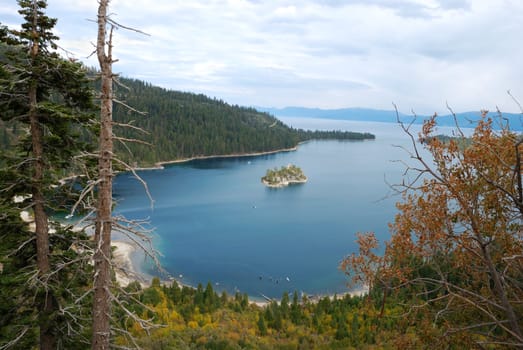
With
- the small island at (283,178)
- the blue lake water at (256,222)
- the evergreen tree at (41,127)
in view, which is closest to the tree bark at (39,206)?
the evergreen tree at (41,127)

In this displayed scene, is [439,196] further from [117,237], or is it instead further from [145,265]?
[117,237]

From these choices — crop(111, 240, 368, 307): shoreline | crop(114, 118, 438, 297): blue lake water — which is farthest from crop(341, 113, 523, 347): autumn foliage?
crop(111, 240, 368, 307): shoreline

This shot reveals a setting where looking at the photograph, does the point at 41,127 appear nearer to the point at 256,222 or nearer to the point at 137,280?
the point at 137,280

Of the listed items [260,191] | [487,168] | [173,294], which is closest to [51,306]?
[487,168]

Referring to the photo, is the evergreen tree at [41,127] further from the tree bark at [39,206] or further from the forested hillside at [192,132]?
the forested hillside at [192,132]

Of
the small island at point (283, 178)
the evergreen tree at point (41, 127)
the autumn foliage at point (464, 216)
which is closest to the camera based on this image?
the autumn foliage at point (464, 216)

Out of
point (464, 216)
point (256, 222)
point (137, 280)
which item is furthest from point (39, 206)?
point (256, 222)

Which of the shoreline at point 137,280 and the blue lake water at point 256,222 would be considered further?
the blue lake water at point 256,222

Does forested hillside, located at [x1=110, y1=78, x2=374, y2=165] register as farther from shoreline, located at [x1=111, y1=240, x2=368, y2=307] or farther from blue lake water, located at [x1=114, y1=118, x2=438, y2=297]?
shoreline, located at [x1=111, y1=240, x2=368, y2=307]
